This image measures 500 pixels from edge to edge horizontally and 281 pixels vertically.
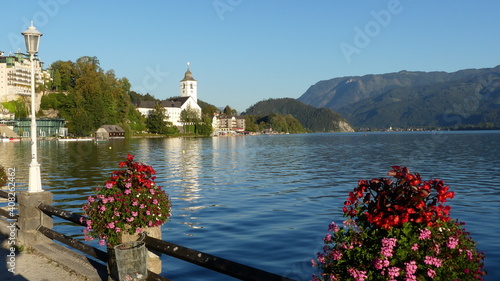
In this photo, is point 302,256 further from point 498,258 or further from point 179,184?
point 179,184

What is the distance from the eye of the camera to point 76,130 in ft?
538

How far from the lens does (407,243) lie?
4262 millimetres

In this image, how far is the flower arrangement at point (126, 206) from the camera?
7359mm

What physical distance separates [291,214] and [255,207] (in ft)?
8.74

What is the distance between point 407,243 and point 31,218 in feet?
32.1

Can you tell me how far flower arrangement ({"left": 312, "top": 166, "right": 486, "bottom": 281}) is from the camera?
13.9 feet

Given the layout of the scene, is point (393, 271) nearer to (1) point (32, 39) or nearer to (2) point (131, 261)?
(2) point (131, 261)

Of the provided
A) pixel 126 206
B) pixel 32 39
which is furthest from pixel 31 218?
pixel 126 206

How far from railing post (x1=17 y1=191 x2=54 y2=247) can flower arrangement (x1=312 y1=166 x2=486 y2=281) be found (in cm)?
886

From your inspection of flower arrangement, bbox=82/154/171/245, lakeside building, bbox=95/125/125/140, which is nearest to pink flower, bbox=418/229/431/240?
flower arrangement, bbox=82/154/171/245

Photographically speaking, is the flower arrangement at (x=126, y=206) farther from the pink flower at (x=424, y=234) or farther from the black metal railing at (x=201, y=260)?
the pink flower at (x=424, y=234)

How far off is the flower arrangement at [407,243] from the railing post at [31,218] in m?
8.86

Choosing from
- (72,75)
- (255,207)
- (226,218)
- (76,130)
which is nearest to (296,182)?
(255,207)

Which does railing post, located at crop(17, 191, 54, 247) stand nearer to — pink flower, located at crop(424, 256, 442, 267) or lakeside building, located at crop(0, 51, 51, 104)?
pink flower, located at crop(424, 256, 442, 267)
